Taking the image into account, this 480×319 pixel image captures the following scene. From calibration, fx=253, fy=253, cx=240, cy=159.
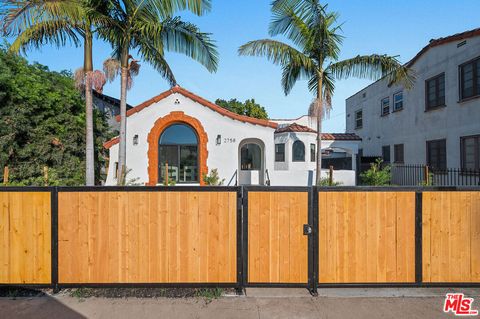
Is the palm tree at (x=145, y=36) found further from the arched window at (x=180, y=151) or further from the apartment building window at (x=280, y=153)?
the apartment building window at (x=280, y=153)

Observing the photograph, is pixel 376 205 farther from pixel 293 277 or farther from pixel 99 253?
pixel 99 253

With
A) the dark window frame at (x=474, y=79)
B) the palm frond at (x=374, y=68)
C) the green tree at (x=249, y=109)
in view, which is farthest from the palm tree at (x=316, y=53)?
the green tree at (x=249, y=109)

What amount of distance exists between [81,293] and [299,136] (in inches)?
474

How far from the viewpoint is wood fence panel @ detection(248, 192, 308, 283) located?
13.4ft

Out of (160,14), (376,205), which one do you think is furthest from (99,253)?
(160,14)

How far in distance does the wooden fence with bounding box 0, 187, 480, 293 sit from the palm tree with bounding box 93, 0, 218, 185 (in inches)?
167

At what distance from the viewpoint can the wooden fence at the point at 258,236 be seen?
408 cm

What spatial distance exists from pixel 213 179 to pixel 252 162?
372 cm

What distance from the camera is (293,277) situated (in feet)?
13.4

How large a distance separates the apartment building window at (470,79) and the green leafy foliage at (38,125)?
52.2 feet

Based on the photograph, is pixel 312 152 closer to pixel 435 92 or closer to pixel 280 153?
pixel 280 153

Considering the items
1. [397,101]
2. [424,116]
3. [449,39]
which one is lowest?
[424,116]

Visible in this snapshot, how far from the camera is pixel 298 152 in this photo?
557 inches

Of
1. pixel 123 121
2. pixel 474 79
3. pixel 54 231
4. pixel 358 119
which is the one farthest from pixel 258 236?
pixel 358 119
